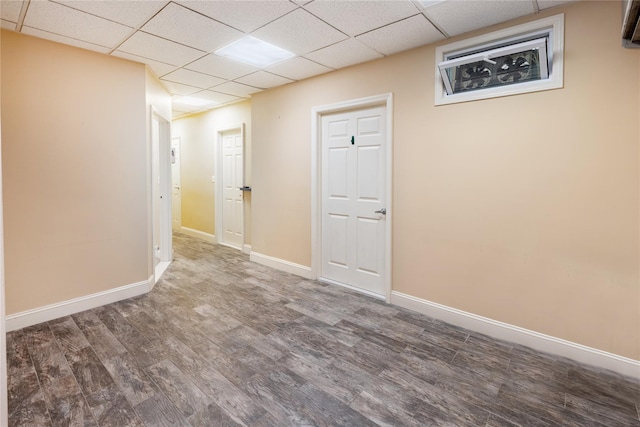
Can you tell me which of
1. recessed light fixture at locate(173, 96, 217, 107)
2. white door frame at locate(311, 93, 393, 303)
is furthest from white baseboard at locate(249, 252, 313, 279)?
recessed light fixture at locate(173, 96, 217, 107)

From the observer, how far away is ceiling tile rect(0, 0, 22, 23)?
2.29m

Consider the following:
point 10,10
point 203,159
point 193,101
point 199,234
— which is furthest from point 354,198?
point 199,234

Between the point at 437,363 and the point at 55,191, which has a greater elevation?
the point at 55,191

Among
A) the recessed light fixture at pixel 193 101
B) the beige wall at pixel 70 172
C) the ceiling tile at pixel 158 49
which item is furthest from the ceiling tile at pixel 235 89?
the beige wall at pixel 70 172

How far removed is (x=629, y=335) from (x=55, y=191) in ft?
16.0

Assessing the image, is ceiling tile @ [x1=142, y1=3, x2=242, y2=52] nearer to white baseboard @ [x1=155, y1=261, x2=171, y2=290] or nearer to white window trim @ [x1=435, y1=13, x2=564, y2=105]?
white window trim @ [x1=435, y1=13, x2=564, y2=105]

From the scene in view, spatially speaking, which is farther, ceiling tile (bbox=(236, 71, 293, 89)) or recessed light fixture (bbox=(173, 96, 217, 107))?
recessed light fixture (bbox=(173, 96, 217, 107))

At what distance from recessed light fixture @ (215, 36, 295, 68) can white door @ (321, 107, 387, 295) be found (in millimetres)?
939

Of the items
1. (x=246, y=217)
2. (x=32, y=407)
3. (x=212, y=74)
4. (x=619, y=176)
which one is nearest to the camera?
(x=32, y=407)

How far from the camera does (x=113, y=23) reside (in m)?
2.62

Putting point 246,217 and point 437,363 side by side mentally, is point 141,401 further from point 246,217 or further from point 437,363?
point 246,217

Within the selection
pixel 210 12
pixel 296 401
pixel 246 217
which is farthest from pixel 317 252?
pixel 210 12

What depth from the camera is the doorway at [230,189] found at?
5.68m

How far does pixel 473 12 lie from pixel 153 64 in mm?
3266
